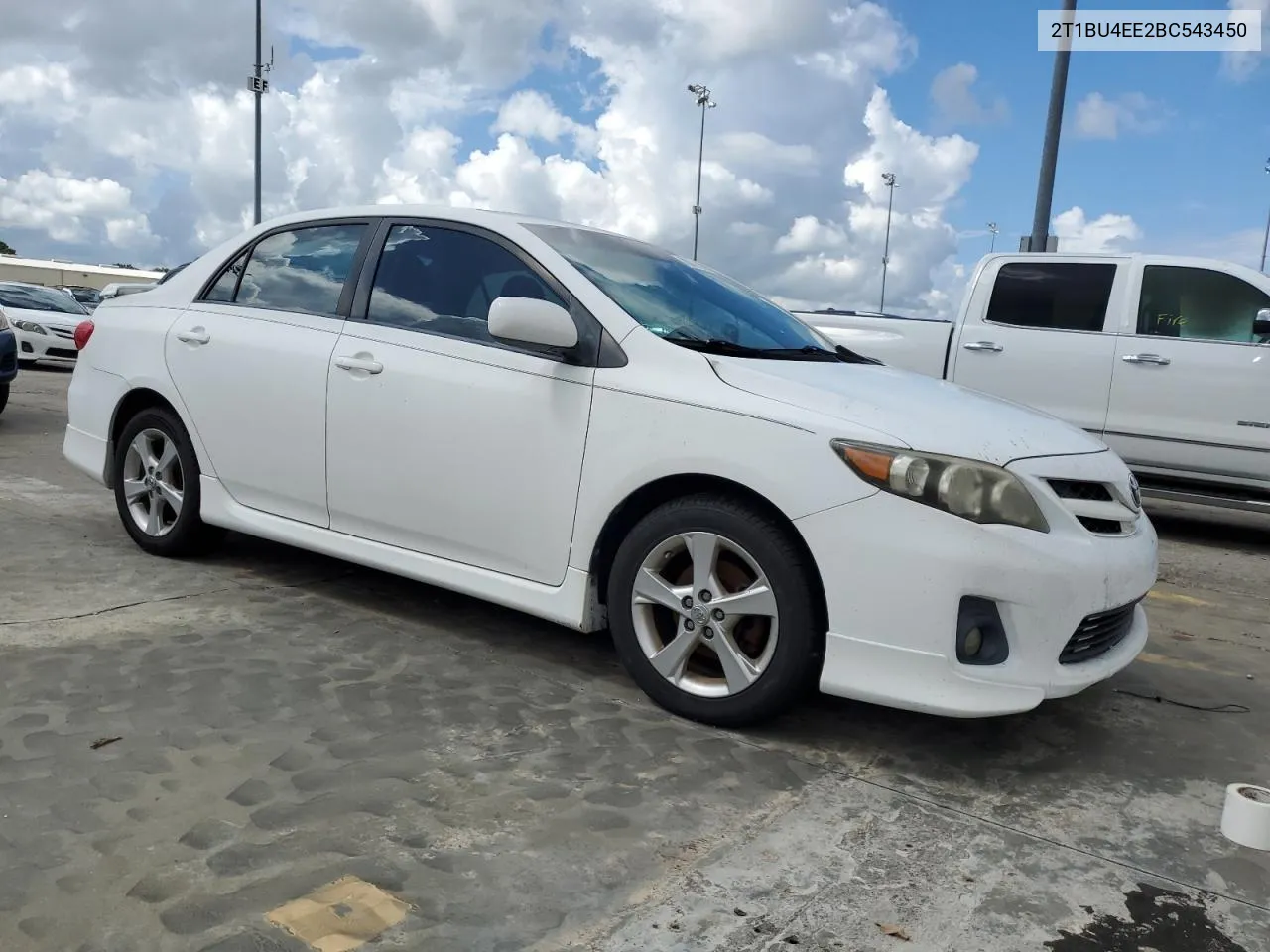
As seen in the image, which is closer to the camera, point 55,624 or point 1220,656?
point 55,624

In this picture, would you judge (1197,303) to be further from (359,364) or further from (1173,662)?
(359,364)

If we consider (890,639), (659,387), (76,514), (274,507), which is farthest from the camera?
(76,514)

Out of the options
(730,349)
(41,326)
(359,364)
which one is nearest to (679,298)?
(730,349)

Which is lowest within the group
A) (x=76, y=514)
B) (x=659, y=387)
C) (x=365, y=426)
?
(x=76, y=514)

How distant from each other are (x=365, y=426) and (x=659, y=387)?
1.26 meters

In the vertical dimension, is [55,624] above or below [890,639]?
below

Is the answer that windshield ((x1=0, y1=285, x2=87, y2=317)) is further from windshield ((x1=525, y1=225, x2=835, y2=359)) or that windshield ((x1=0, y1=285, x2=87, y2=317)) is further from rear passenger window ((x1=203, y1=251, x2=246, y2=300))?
windshield ((x1=525, y1=225, x2=835, y2=359))

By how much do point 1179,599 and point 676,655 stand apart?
347cm

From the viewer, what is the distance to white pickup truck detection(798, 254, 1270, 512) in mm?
7043

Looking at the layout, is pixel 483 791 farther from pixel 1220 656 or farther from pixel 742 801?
pixel 1220 656

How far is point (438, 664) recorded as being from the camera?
3.79 meters

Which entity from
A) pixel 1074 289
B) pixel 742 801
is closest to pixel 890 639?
pixel 742 801

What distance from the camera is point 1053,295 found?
25.2 feet

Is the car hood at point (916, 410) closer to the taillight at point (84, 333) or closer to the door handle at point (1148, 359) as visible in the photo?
the taillight at point (84, 333)
